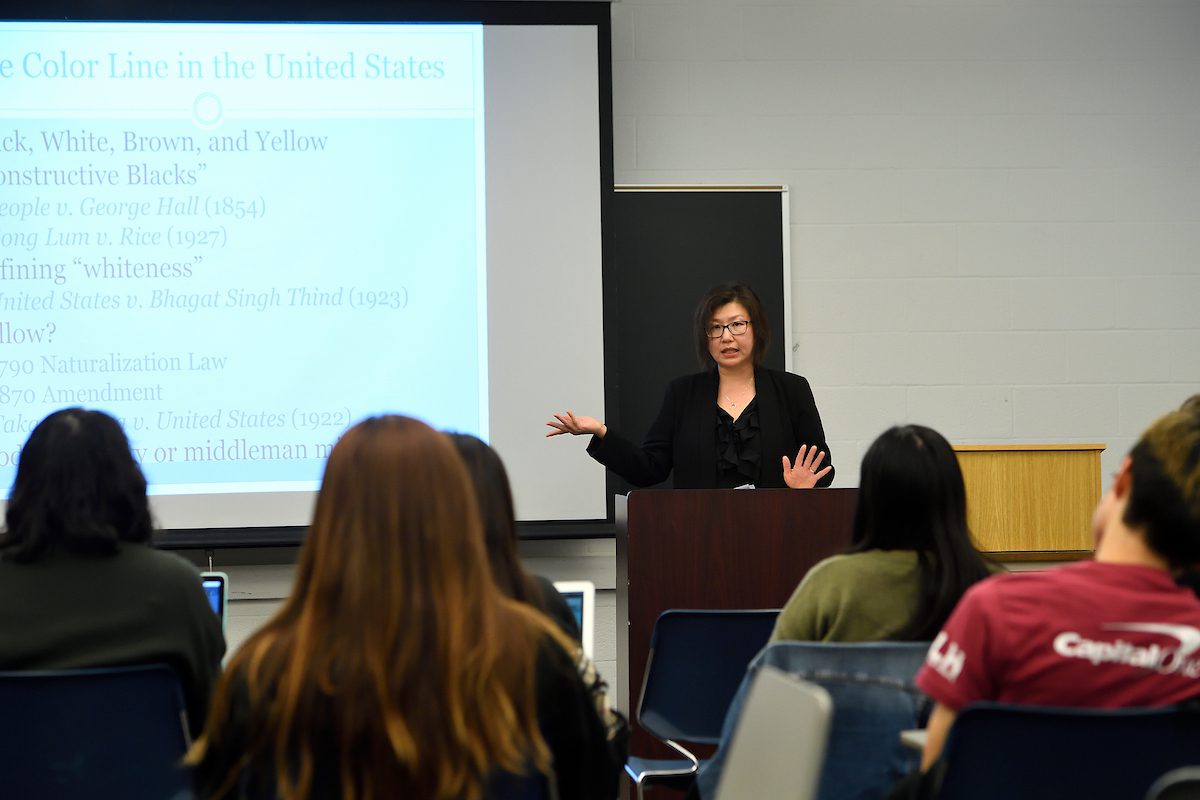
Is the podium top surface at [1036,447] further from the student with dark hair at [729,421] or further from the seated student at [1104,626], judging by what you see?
the seated student at [1104,626]

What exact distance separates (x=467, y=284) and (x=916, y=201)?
178 centimetres

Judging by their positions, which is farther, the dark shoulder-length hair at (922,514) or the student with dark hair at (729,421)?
the student with dark hair at (729,421)

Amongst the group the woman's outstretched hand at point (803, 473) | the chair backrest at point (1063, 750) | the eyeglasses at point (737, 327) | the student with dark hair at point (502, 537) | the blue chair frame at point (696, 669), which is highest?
the eyeglasses at point (737, 327)

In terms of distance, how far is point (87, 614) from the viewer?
1.70m

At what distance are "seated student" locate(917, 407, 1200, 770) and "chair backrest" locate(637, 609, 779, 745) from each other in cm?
98

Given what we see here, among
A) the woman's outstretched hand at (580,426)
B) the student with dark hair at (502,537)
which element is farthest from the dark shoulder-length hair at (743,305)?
the student with dark hair at (502,537)

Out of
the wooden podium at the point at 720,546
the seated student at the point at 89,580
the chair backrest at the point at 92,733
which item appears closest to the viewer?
the chair backrest at the point at 92,733

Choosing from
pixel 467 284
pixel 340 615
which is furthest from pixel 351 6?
pixel 340 615

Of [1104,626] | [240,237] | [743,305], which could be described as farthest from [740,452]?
[1104,626]

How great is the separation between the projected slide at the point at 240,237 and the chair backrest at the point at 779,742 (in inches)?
117

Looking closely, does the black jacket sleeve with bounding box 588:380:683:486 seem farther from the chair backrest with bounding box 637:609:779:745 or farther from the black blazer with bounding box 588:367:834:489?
the chair backrest with bounding box 637:609:779:745

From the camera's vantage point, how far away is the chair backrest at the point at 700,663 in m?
2.34

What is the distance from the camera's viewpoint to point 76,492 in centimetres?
176

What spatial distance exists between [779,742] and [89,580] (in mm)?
1084
